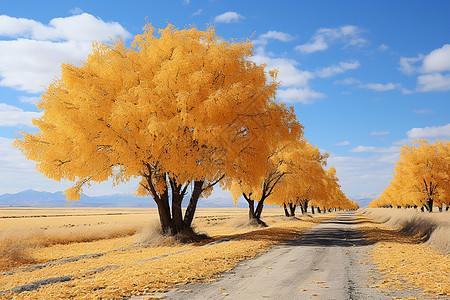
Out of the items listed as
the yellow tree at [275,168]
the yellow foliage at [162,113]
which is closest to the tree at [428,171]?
the yellow tree at [275,168]

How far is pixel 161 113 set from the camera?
15625 millimetres

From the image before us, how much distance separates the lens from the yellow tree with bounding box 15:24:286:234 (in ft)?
49.1

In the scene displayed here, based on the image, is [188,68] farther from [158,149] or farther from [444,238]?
[444,238]

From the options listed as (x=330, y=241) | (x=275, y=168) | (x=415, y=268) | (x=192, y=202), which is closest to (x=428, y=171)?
(x=275, y=168)

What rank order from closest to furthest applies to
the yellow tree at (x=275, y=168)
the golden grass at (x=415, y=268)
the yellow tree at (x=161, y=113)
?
the golden grass at (x=415, y=268), the yellow tree at (x=161, y=113), the yellow tree at (x=275, y=168)

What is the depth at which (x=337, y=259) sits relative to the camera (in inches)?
450

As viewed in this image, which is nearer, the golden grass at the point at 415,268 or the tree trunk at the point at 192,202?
the golden grass at the point at 415,268

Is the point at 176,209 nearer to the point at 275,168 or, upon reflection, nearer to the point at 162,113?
the point at 162,113

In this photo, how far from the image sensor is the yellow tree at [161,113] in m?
15.0

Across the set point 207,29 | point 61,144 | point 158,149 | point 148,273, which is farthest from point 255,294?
point 207,29

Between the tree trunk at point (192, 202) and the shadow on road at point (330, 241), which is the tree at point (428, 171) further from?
the tree trunk at point (192, 202)

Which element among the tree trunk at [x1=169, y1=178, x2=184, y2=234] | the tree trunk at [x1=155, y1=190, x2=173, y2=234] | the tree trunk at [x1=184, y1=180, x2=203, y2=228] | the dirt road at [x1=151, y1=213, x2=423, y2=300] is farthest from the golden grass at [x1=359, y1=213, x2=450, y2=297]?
the tree trunk at [x1=155, y1=190, x2=173, y2=234]

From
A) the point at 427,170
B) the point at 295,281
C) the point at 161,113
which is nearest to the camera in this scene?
the point at 295,281

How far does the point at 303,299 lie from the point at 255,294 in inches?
38.9
